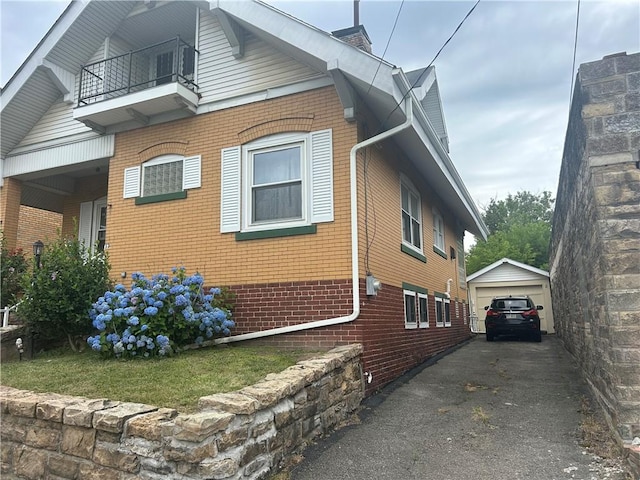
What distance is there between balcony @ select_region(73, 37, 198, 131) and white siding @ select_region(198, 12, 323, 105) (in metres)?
0.28

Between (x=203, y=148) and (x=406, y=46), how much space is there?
12.2 feet

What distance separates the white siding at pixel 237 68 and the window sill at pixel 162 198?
1.64 m

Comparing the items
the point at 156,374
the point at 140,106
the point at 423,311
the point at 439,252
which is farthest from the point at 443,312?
the point at 156,374

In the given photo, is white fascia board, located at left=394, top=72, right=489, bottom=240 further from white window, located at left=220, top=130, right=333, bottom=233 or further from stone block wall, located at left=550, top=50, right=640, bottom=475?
stone block wall, located at left=550, top=50, right=640, bottom=475

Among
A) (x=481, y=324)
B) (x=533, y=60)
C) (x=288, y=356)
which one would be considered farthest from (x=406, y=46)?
(x=481, y=324)

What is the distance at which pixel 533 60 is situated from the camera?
655 centimetres

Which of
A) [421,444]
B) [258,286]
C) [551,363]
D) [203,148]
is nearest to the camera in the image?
[421,444]

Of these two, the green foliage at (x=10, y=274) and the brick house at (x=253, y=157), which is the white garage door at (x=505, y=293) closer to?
the brick house at (x=253, y=157)

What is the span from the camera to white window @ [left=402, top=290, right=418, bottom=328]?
9.22 metres

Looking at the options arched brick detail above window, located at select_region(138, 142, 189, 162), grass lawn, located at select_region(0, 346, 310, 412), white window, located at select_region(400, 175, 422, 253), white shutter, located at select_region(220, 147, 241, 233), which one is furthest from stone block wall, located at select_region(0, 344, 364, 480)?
white window, located at select_region(400, 175, 422, 253)

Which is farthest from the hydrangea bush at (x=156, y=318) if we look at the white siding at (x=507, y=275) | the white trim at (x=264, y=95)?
the white siding at (x=507, y=275)

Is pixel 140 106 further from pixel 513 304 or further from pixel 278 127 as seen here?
pixel 513 304

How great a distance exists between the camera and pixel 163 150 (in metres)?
8.70

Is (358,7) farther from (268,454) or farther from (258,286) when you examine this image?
(268,454)
